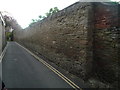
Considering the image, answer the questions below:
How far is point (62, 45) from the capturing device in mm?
8367

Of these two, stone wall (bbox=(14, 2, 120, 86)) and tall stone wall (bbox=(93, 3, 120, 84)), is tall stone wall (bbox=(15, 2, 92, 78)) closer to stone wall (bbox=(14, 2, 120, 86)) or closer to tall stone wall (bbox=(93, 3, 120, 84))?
stone wall (bbox=(14, 2, 120, 86))

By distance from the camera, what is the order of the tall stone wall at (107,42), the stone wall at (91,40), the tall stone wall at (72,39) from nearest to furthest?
the tall stone wall at (107,42) → the stone wall at (91,40) → the tall stone wall at (72,39)

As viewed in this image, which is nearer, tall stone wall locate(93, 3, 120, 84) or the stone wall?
tall stone wall locate(93, 3, 120, 84)

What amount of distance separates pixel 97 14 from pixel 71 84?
2864 mm

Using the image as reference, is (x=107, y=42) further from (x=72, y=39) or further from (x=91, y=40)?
(x=72, y=39)

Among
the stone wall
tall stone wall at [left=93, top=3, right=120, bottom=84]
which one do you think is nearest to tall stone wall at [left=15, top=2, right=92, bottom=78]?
the stone wall

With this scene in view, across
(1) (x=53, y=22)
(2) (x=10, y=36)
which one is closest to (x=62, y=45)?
(1) (x=53, y=22)

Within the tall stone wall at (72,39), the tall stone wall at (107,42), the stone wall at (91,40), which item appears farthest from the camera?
the tall stone wall at (72,39)

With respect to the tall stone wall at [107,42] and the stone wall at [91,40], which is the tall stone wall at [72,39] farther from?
the tall stone wall at [107,42]

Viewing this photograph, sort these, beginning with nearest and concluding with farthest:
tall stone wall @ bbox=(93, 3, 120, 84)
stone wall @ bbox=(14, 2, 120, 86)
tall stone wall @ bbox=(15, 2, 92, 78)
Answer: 1. tall stone wall @ bbox=(93, 3, 120, 84)
2. stone wall @ bbox=(14, 2, 120, 86)
3. tall stone wall @ bbox=(15, 2, 92, 78)

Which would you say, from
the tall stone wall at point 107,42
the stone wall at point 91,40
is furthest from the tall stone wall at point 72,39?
the tall stone wall at point 107,42

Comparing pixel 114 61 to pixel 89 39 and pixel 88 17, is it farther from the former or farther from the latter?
pixel 88 17

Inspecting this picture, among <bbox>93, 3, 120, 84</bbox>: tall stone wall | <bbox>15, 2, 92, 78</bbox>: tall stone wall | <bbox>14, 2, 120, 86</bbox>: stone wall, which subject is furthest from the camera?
<bbox>15, 2, 92, 78</bbox>: tall stone wall

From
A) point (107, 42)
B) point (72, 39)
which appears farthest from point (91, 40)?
point (72, 39)
